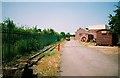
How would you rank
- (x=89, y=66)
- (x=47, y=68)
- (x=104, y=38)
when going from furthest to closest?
1. (x=104, y=38)
2. (x=89, y=66)
3. (x=47, y=68)

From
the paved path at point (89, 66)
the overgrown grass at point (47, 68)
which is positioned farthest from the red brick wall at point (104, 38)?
the overgrown grass at point (47, 68)

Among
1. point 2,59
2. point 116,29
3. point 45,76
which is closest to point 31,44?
point 2,59

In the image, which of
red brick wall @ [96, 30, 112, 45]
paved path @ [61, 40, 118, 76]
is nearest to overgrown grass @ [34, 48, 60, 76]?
paved path @ [61, 40, 118, 76]

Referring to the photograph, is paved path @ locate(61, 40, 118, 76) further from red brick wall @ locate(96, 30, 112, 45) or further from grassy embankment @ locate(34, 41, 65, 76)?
red brick wall @ locate(96, 30, 112, 45)

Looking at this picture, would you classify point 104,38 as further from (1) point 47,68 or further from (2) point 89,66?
(1) point 47,68

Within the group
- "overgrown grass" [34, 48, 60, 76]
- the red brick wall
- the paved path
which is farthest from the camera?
the red brick wall

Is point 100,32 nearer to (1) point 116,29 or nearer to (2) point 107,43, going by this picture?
(2) point 107,43

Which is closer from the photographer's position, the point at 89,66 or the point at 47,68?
the point at 47,68

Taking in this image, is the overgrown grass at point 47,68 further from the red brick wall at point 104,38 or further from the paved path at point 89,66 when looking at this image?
the red brick wall at point 104,38

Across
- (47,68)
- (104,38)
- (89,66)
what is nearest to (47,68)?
(47,68)

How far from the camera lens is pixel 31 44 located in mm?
18938

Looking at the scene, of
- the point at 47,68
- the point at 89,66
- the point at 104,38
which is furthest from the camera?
the point at 104,38

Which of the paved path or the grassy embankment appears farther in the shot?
the paved path

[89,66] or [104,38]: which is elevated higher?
[104,38]
